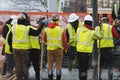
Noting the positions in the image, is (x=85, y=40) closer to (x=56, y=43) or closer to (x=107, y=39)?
(x=56, y=43)

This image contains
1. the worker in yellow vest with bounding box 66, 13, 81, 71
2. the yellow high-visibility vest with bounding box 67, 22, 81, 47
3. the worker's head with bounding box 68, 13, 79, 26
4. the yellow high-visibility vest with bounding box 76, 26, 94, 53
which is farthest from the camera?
the yellow high-visibility vest with bounding box 67, 22, 81, 47

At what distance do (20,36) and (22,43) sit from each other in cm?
22

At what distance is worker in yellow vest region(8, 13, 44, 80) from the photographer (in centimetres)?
1542

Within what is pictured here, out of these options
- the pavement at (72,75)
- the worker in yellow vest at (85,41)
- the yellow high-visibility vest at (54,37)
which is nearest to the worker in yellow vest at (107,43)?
the pavement at (72,75)

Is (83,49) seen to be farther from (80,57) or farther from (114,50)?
(114,50)

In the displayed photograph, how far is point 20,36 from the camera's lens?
1545 cm

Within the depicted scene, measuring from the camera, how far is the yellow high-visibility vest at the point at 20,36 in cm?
1541

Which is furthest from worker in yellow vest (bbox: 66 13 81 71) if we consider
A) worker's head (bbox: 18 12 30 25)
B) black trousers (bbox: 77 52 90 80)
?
black trousers (bbox: 77 52 90 80)

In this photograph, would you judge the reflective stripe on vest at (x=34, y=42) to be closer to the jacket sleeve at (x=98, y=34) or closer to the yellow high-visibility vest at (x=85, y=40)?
the yellow high-visibility vest at (x=85, y=40)

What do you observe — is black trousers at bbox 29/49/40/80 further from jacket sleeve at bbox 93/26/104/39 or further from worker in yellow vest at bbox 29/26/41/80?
jacket sleeve at bbox 93/26/104/39

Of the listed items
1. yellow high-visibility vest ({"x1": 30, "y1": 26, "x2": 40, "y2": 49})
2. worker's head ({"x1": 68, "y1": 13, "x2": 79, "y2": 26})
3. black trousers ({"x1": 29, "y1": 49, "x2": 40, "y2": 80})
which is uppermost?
worker's head ({"x1": 68, "y1": 13, "x2": 79, "y2": 26})

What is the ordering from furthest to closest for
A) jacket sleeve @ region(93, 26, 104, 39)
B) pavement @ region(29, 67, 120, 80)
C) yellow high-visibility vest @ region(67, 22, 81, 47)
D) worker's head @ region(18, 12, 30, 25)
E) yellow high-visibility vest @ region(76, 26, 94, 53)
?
yellow high-visibility vest @ region(67, 22, 81, 47), pavement @ region(29, 67, 120, 80), worker's head @ region(18, 12, 30, 25), yellow high-visibility vest @ region(76, 26, 94, 53), jacket sleeve @ region(93, 26, 104, 39)

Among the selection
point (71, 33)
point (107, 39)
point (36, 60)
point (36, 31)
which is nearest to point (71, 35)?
point (71, 33)

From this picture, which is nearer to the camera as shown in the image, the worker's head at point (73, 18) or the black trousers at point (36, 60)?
the black trousers at point (36, 60)
